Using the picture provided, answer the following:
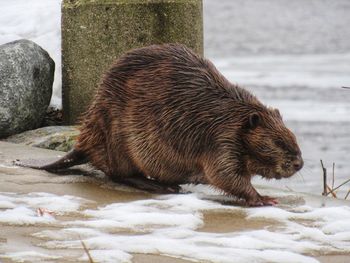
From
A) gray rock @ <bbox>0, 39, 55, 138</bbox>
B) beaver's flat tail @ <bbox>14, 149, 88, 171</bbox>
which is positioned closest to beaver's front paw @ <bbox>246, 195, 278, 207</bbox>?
beaver's flat tail @ <bbox>14, 149, 88, 171</bbox>

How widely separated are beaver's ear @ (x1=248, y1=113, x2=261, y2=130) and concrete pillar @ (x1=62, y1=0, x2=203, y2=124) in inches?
89.9

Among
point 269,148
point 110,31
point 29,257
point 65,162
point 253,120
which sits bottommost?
point 29,257

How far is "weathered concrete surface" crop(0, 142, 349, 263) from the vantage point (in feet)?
12.1

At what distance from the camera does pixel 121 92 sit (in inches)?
196

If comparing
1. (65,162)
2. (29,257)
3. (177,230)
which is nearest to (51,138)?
(65,162)

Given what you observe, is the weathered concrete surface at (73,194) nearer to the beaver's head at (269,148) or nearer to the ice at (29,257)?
the ice at (29,257)

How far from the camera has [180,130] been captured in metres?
4.79

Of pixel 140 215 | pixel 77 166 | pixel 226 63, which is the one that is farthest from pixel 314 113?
pixel 140 215

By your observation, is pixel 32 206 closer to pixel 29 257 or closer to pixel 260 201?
pixel 29 257

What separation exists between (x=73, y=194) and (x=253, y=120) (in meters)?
0.98

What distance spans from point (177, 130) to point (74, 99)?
98.4 inches

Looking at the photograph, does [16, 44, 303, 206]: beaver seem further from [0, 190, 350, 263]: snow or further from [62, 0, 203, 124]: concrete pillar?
[62, 0, 203, 124]: concrete pillar

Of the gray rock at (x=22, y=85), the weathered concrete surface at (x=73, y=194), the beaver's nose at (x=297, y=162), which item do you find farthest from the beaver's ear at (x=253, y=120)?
the gray rock at (x=22, y=85)

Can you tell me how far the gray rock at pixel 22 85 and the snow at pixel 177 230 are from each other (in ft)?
8.00
